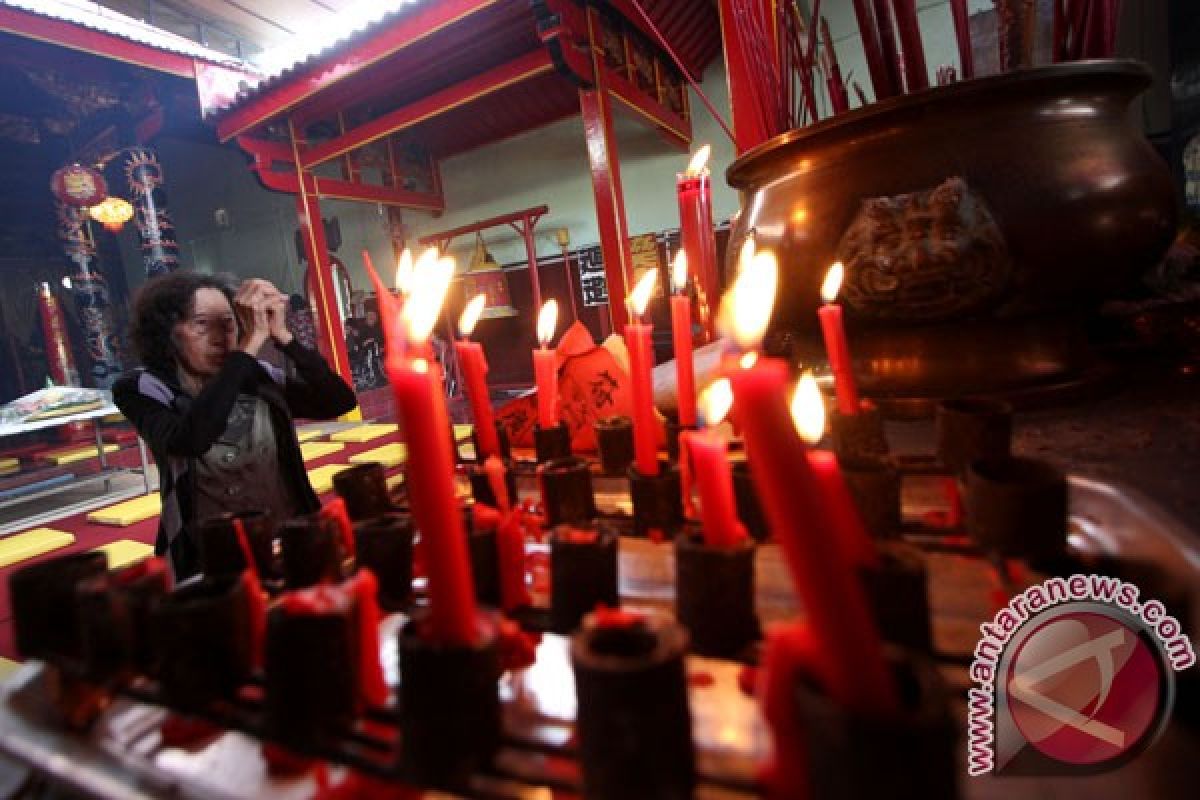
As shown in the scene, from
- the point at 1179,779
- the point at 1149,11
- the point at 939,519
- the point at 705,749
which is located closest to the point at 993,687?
the point at 1179,779

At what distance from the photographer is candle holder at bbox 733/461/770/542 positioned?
717mm

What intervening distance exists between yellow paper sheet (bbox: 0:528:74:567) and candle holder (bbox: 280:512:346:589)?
368 cm

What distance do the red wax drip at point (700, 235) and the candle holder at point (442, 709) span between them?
1930mm

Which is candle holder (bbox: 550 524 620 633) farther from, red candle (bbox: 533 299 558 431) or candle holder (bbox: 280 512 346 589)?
red candle (bbox: 533 299 558 431)

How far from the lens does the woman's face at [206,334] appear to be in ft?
6.11

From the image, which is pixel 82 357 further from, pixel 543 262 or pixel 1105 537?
pixel 1105 537

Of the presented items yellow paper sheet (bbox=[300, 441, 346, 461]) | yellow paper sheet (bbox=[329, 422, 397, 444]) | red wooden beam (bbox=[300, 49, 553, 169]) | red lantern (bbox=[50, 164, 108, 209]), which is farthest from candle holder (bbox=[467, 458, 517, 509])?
red lantern (bbox=[50, 164, 108, 209])

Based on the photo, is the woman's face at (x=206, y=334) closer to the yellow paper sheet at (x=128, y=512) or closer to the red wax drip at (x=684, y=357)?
the red wax drip at (x=684, y=357)

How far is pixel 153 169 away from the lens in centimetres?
703

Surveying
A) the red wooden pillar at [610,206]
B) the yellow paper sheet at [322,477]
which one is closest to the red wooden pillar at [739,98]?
the red wooden pillar at [610,206]

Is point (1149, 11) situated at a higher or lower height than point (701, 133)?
lower

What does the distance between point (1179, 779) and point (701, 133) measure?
7.59m

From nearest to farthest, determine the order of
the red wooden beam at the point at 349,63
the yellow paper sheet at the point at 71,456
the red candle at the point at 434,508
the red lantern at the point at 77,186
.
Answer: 1. the red candle at the point at 434,508
2. the red wooden beam at the point at 349,63
3. the yellow paper sheet at the point at 71,456
4. the red lantern at the point at 77,186

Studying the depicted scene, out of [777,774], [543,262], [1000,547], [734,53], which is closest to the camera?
[777,774]
